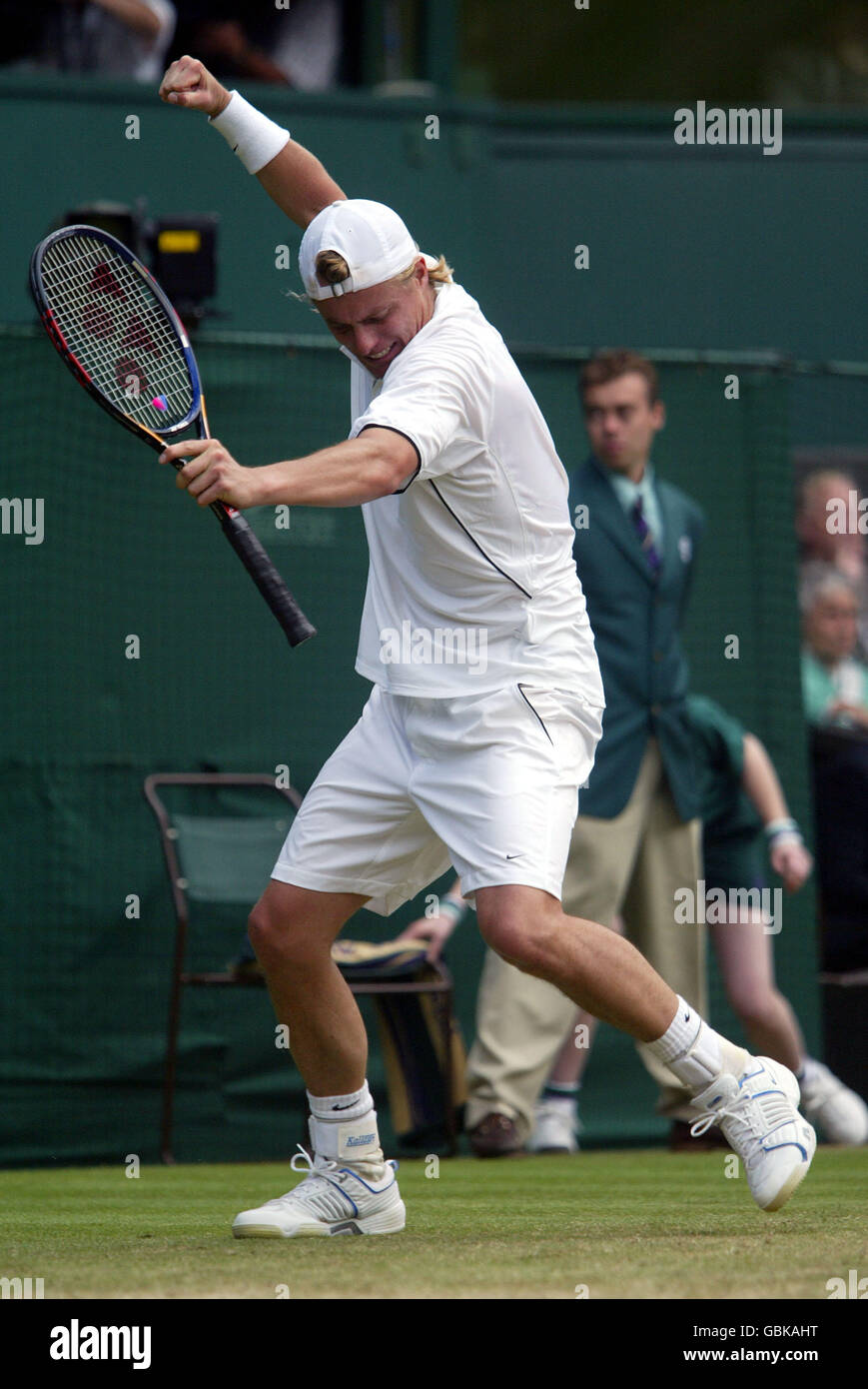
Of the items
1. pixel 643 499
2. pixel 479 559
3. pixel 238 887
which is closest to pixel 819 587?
pixel 643 499

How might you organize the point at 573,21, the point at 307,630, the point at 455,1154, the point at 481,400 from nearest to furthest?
the point at 307,630, the point at 481,400, the point at 455,1154, the point at 573,21

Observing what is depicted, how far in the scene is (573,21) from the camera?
47.0 feet

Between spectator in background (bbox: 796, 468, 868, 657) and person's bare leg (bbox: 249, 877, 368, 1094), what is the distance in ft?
16.2

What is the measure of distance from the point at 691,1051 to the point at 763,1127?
22 centimetres

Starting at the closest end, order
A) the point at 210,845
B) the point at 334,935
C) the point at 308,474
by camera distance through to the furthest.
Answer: the point at 308,474
the point at 334,935
the point at 210,845

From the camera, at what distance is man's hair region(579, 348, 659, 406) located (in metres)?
7.25

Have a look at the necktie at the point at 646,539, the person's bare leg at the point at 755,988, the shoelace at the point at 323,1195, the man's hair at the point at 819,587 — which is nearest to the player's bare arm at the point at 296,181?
the shoelace at the point at 323,1195

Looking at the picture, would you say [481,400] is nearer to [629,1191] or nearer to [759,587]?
[629,1191]

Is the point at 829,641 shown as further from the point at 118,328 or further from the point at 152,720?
the point at 118,328

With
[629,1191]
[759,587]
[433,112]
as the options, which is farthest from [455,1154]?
[433,112]

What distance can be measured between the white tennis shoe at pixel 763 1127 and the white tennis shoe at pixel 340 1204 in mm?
699

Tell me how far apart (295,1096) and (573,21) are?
919cm

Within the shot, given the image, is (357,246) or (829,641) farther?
(829,641)

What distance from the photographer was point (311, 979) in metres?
4.41
